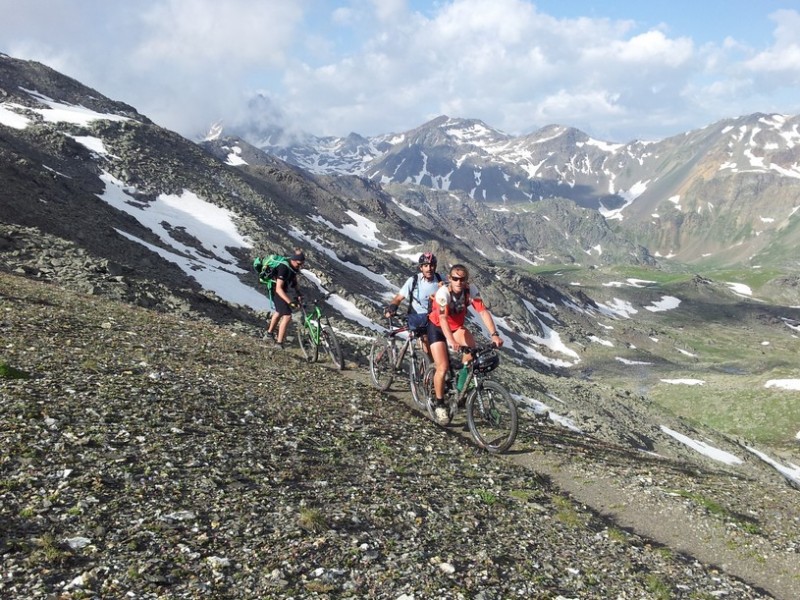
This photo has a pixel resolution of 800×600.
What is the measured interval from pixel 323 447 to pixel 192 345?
10105 mm

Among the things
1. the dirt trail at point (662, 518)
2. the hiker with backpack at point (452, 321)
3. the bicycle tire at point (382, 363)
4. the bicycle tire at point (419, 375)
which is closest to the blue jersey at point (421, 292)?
the hiker with backpack at point (452, 321)

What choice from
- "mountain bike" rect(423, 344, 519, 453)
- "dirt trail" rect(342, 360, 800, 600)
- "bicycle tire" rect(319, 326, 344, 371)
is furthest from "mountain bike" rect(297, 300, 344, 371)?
"mountain bike" rect(423, 344, 519, 453)

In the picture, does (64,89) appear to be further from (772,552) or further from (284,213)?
(772,552)

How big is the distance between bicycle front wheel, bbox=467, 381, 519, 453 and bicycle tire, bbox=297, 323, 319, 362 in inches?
385

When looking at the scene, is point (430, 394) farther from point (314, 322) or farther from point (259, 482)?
point (314, 322)

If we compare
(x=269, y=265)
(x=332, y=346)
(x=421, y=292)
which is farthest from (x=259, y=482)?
(x=269, y=265)

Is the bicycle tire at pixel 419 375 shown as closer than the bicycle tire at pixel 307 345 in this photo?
Yes

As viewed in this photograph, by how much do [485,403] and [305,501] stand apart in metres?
6.59

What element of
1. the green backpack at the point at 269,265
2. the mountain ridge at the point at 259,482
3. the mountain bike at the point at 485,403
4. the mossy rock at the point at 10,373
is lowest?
the mossy rock at the point at 10,373

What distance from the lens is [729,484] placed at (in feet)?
53.4

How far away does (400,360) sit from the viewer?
719 inches

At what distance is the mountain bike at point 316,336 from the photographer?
22219 mm

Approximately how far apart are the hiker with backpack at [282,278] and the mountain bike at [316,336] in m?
0.68

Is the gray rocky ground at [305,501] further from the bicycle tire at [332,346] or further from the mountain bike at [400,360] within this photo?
the bicycle tire at [332,346]
